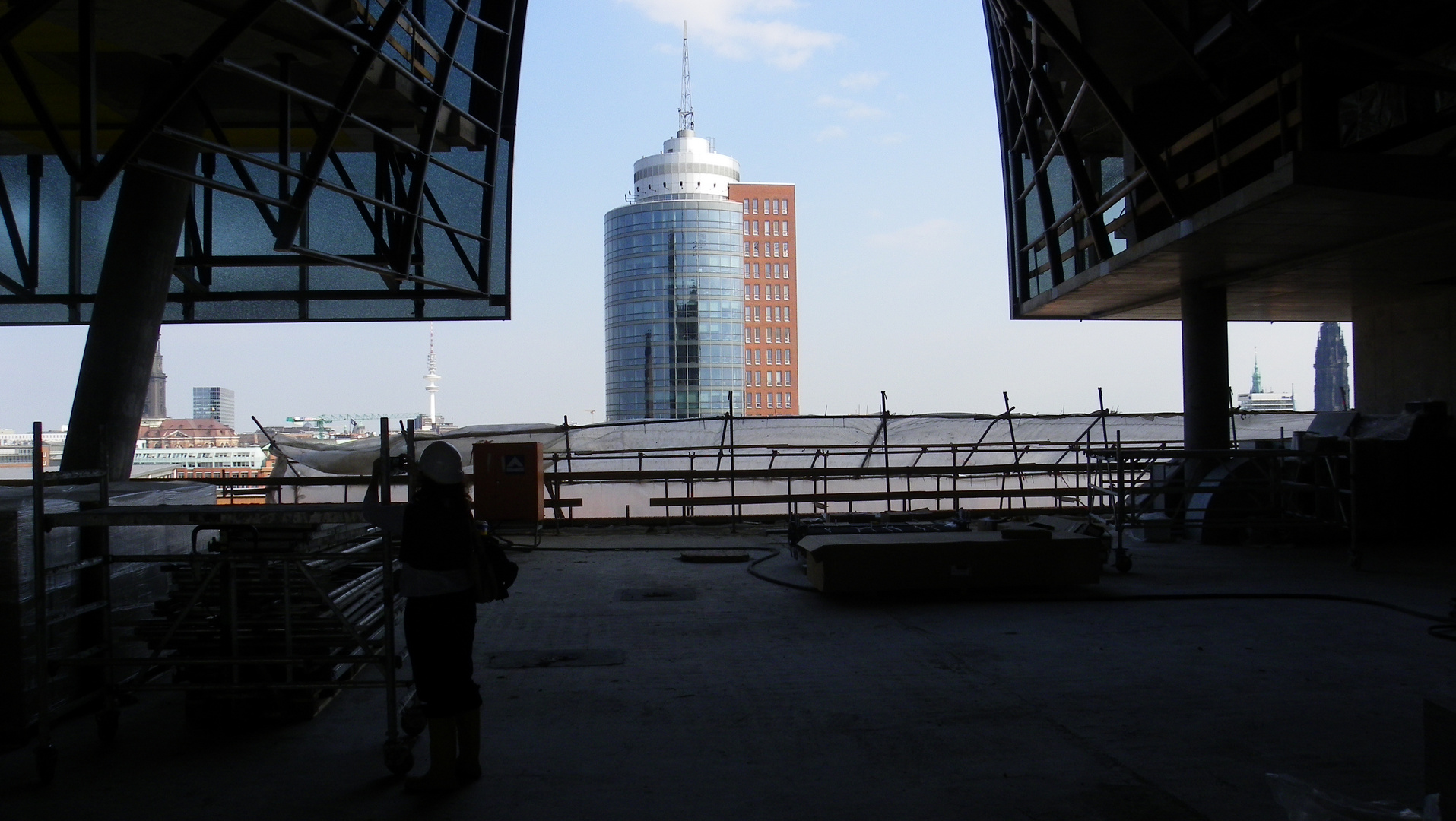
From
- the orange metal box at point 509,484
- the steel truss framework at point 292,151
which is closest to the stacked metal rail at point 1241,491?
the orange metal box at point 509,484

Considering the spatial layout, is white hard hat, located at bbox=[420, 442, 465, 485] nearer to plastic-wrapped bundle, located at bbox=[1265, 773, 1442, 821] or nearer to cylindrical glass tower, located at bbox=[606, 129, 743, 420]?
plastic-wrapped bundle, located at bbox=[1265, 773, 1442, 821]

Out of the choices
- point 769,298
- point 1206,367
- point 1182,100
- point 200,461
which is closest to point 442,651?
point 1206,367

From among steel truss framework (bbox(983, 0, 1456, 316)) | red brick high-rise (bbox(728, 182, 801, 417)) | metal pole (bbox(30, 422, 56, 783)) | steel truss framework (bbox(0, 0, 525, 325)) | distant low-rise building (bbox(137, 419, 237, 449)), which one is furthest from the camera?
red brick high-rise (bbox(728, 182, 801, 417))

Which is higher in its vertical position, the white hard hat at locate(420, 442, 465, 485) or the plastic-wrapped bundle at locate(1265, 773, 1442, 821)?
the white hard hat at locate(420, 442, 465, 485)

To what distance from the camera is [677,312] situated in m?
117

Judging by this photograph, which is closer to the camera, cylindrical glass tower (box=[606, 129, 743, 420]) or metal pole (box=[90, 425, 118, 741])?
metal pole (box=[90, 425, 118, 741])

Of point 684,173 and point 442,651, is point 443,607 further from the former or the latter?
point 684,173

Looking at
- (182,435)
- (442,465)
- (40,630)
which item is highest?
(182,435)

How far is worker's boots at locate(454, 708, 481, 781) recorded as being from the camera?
16.1 feet

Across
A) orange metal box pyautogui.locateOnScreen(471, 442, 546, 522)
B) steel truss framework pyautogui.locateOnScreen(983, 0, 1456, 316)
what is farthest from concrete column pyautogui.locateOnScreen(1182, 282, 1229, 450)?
orange metal box pyautogui.locateOnScreen(471, 442, 546, 522)

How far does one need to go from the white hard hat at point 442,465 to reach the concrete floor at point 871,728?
1554 mm

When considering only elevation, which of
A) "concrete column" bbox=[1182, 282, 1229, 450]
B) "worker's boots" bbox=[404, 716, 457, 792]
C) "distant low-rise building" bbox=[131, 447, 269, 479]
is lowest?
"worker's boots" bbox=[404, 716, 457, 792]

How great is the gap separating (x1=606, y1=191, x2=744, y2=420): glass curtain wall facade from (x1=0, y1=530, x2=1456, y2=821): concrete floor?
105246 millimetres

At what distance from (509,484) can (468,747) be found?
441 inches
